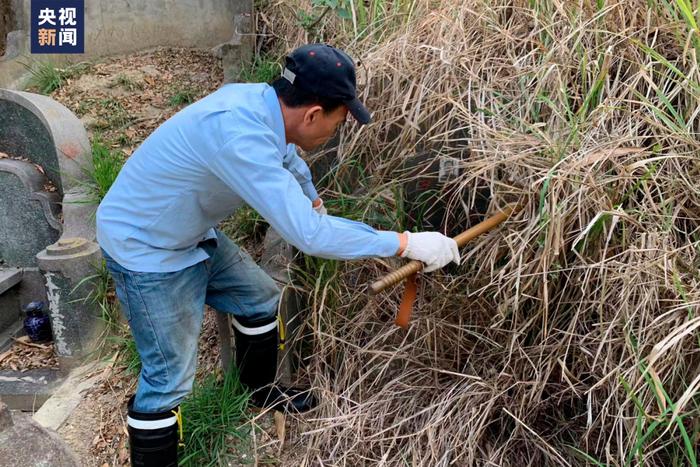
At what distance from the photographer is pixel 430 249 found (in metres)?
2.35

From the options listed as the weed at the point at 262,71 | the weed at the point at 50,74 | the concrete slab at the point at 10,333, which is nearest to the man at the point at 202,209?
the weed at the point at 262,71

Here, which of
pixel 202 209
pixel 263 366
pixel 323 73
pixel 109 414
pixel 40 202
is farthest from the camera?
pixel 40 202

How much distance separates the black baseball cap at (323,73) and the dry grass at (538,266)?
644 mm

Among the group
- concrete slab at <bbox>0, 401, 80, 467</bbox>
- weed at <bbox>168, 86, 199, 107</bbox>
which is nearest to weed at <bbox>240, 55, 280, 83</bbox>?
weed at <bbox>168, 86, 199, 107</bbox>

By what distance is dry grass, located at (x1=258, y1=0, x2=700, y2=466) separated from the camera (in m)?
2.19

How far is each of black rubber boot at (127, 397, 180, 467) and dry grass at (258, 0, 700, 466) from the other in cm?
65

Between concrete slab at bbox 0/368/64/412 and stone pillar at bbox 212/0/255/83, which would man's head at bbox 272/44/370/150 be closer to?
concrete slab at bbox 0/368/64/412

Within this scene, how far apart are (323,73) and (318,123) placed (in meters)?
0.22

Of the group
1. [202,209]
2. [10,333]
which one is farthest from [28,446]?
[10,333]

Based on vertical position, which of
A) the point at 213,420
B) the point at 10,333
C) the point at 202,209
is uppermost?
the point at 202,209

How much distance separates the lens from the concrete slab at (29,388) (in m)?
3.85

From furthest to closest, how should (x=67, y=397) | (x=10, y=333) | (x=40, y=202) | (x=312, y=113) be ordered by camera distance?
1. (x=10, y=333)
2. (x=40, y=202)
3. (x=67, y=397)
4. (x=312, y=113)

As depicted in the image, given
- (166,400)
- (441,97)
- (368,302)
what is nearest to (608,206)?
(441,97)

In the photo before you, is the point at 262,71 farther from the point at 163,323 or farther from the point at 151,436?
the point at 151,436
